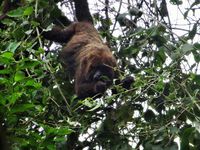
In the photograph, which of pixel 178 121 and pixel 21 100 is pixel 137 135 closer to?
pixel 178 121

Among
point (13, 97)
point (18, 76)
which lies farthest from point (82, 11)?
point (13, 97)


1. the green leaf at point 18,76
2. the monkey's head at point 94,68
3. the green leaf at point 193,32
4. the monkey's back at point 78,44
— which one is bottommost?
the monkey's head at point 94,68

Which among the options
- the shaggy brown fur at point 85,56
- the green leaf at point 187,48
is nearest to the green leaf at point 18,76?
the green leaf at point 187,48

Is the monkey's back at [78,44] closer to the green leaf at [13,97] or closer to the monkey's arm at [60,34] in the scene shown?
the monkey's arm at [60,34]

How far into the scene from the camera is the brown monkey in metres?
4.80

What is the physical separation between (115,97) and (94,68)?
59.1 inches

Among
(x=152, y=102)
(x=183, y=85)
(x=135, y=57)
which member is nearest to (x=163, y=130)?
(x=183, y=85)

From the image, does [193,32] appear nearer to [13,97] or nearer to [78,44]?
[13,97]

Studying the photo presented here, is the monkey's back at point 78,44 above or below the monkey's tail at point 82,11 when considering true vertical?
below

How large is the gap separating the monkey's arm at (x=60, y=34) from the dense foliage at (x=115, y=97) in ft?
1.53

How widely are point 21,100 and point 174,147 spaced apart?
1.01 metres

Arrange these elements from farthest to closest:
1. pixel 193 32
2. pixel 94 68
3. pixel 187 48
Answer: pixel 94 68 < pixel 193 32 < pixel 187 48

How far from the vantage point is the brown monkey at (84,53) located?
4.80 meters

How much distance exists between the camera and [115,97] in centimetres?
347
